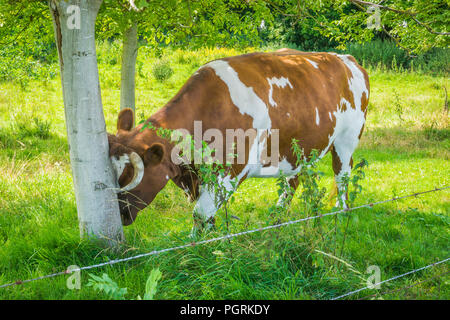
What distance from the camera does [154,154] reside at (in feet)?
11.0

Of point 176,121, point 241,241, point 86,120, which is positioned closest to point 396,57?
point 176,121

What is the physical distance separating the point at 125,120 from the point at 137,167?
0.76 meters

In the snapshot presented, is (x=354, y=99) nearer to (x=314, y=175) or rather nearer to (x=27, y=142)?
(x=314, y=175)

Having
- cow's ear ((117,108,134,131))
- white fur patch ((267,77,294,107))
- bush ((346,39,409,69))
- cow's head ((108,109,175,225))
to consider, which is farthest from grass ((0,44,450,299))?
bush ((346,39,409,69))

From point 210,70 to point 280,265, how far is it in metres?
2.03

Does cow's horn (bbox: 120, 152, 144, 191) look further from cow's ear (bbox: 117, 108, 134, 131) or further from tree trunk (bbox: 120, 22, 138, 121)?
tree trunk (bbox: 120, 22, 138, 121)

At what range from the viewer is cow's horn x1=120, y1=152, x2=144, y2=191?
330 cm

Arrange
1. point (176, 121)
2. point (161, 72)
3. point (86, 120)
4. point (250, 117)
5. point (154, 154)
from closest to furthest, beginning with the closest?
point (86, 120) → point (154, 154) → point (176, 121) → point (250, 117) → point (161, 72)

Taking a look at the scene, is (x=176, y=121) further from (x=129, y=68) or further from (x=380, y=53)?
(x=380, y=53)

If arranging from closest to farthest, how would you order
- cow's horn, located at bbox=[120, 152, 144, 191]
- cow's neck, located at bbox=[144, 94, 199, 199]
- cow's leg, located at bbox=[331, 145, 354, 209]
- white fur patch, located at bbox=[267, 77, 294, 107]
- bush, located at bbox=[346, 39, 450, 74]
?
cow's horn, located at bbox=[120, 152, 144, 191]
cow's neck, located at bbox=[144, 94, 199, 199]
white fur patch, located at bbox=[267, 77, 294, 107]
cow's leg, located at bbox=[331, 145, 354, 209]
bush, located at bbox=[346, 39, 450, 74]

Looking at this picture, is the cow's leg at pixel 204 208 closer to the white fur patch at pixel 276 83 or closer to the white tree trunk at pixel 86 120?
the white tree trunk at pixel 86 120

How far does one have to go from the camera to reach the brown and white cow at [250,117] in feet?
11.5

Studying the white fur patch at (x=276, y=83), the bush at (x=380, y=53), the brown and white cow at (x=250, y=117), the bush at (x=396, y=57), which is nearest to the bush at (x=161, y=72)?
the brown and white cow at (x=250, y=117)
